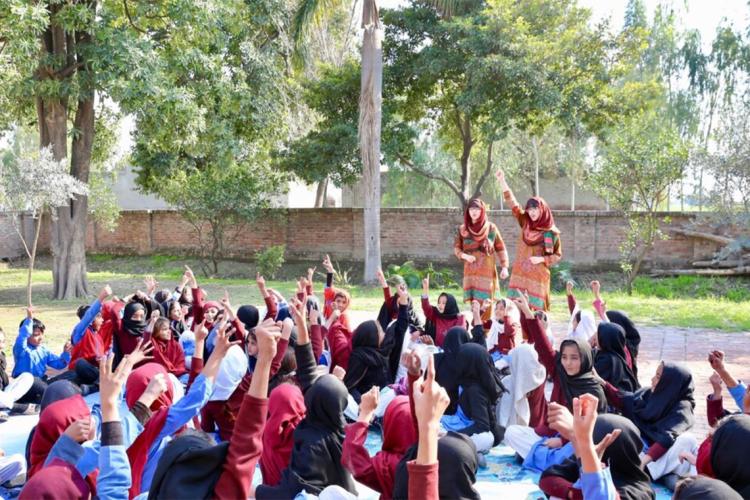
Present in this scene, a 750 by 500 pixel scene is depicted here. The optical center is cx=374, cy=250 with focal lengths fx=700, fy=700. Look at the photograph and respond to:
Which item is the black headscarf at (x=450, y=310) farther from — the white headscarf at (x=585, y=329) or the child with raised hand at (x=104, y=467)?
the child with raised hand at (x=104, y=467)

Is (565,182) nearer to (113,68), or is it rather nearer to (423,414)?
(113,68)

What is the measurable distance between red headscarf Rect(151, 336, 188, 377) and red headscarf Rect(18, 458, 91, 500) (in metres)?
2.91

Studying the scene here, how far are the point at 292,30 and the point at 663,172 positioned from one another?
328 inches

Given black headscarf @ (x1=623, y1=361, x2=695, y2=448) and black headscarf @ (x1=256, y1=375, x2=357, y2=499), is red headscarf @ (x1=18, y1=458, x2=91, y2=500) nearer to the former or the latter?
black headscarf @ (x1=256, y1=375, x2=357, y2=499)

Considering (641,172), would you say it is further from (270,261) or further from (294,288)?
(270,261)

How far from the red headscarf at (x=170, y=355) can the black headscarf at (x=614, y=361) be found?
341 centimetres

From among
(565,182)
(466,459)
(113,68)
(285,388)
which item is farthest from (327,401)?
(565,182)

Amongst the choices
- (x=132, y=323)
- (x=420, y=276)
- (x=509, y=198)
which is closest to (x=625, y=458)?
(x=132, y=323)

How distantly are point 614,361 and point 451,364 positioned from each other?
1177 mm

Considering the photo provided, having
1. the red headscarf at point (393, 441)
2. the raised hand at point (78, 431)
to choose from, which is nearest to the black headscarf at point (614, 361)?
the red headscarf at point (393, 441)

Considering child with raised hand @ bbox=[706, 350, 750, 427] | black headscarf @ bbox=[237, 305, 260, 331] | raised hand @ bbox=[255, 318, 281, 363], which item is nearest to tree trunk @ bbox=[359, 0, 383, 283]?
black headscarf @ bbox=[237, 305, 260, 331]

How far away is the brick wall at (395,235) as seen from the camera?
17797 millimetres

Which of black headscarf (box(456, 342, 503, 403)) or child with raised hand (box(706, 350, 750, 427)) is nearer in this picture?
child with raised hand (box(706, 350, 750, 427))

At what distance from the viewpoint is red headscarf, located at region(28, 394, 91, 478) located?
3.26 metres
